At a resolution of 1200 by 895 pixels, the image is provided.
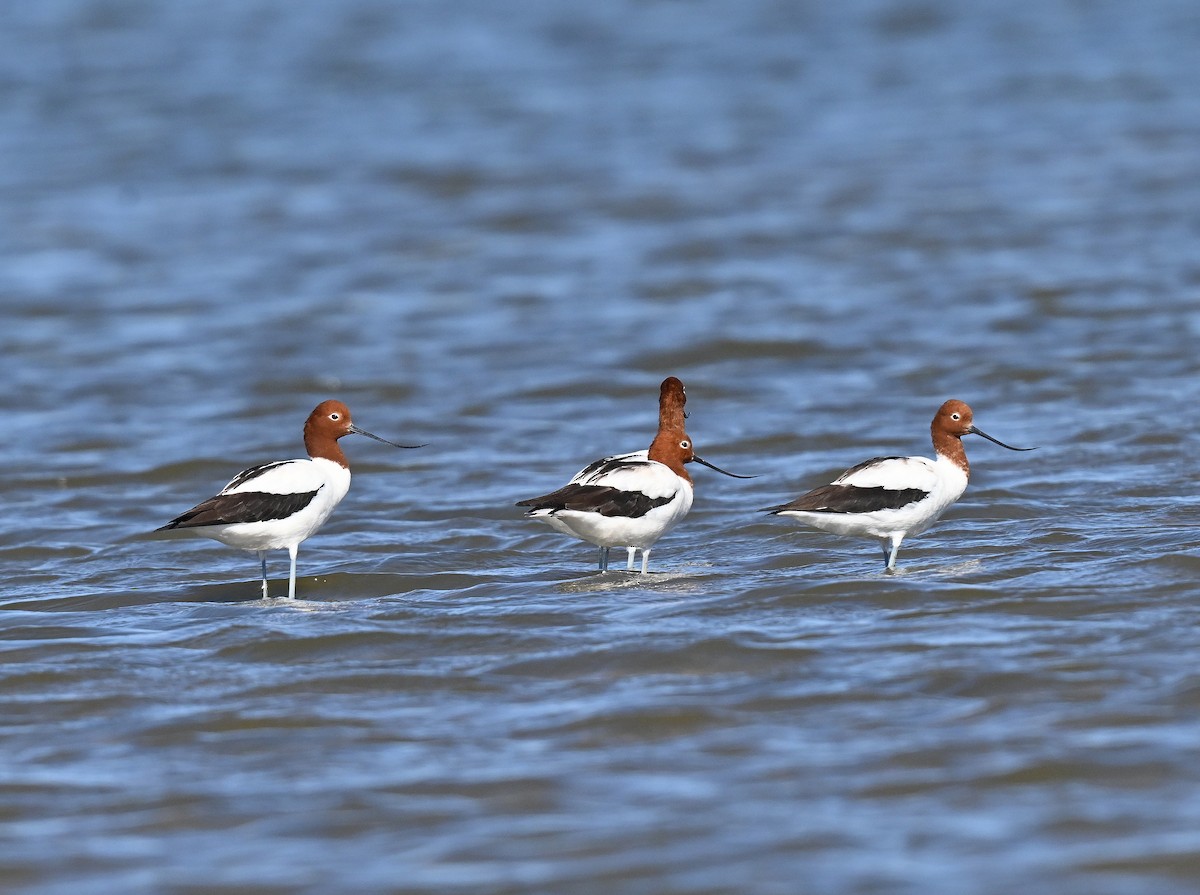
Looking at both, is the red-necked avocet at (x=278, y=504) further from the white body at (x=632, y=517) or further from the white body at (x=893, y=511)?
the white body at (x=893, y=511)

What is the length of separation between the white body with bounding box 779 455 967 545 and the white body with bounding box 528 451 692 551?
2.59ft

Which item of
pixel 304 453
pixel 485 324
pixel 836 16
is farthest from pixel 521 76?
pixel 304 453

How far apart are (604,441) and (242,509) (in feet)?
17.3

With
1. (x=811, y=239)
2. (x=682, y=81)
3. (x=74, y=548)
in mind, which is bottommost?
(x=74, y=548)

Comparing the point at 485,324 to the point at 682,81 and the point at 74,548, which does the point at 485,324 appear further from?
the point at 682,81

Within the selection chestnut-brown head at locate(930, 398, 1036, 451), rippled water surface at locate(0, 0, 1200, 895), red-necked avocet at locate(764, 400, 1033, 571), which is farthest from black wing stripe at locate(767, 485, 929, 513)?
chestnut-brown head at locate(930, 398, 1036, 451)

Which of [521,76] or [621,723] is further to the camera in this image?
[521,76]

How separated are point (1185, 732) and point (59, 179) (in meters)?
23.7

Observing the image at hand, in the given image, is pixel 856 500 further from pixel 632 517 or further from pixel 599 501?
pixel 599 501

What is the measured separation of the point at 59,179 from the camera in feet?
92.7

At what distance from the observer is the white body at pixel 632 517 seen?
35.8ft

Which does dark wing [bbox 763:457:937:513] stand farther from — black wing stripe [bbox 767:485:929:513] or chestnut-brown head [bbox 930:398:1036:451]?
chestnut-brown head [bbox 930:398:1036:451]

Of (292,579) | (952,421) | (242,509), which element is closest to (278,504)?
(242,509)

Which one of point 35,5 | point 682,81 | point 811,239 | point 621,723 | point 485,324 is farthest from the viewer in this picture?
point 35,5
